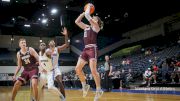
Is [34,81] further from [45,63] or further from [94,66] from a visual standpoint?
[94,66]

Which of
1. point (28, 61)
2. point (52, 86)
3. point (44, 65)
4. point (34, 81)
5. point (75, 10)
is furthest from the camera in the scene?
point (75, 10)

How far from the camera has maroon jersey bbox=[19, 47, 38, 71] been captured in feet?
23.4

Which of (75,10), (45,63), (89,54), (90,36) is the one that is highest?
(75,10)

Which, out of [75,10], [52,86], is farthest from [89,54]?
[75,10]

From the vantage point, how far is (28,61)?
7.16 m

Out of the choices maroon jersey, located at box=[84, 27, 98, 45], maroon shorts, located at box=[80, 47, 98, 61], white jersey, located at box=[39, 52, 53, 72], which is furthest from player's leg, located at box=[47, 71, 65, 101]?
maroon jersey, located at box=[84, 27, 98, 45]

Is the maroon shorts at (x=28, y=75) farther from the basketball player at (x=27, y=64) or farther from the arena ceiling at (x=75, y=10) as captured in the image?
the arena ceiling at (x=75, y=10)

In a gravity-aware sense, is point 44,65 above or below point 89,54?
below

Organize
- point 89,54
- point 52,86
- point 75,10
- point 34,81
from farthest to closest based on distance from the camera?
point 75,10 → point 34,81 → point 52,86 → point 89,54

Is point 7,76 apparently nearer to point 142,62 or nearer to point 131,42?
point 131,42

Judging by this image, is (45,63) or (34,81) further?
(45,63)

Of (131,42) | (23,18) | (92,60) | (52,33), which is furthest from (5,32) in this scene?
(92,60)

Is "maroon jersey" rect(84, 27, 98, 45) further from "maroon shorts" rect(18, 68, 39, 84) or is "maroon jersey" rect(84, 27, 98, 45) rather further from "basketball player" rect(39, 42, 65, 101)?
"maroon shorts" rect(18, 68, 39, 84)

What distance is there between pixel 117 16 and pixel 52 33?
42.4ft
